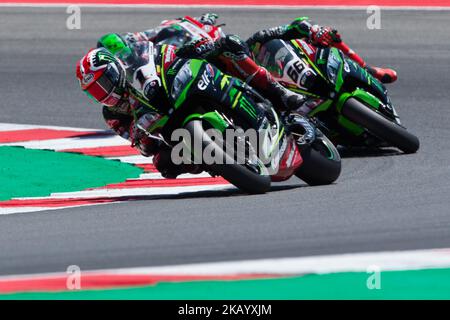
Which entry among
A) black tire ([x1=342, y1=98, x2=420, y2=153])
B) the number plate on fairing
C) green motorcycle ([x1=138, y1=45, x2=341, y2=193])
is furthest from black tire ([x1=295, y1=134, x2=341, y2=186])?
the number plate on fairing

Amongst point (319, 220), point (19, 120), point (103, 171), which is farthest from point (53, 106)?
point (319, 220)

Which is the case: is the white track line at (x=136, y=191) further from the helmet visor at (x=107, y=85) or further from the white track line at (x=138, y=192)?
the helmet visor at (x=107, y=85)

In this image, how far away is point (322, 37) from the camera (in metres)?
11.7

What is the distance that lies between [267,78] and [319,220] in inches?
88.1

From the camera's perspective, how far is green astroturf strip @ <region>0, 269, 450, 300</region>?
6.25m

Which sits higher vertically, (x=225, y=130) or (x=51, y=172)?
(x=51, y=172)

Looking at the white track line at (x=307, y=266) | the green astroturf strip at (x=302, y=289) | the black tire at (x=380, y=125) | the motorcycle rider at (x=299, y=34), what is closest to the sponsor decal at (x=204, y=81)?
the motorcycle rider at (x=299, y=34)

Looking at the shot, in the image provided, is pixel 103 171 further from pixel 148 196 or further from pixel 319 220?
pixel 319 220

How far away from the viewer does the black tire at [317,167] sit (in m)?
10.1

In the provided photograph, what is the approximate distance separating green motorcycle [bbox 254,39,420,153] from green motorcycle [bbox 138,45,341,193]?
4.92 feet

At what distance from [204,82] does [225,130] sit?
1.41 feet

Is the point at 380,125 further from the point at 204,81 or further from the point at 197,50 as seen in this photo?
the point at 204,81

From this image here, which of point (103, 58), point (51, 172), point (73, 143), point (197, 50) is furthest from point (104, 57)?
point (73, 143)

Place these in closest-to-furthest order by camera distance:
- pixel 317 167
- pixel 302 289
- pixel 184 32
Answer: pixel 302 289 → pixel 317 167 → pixel 184 32
